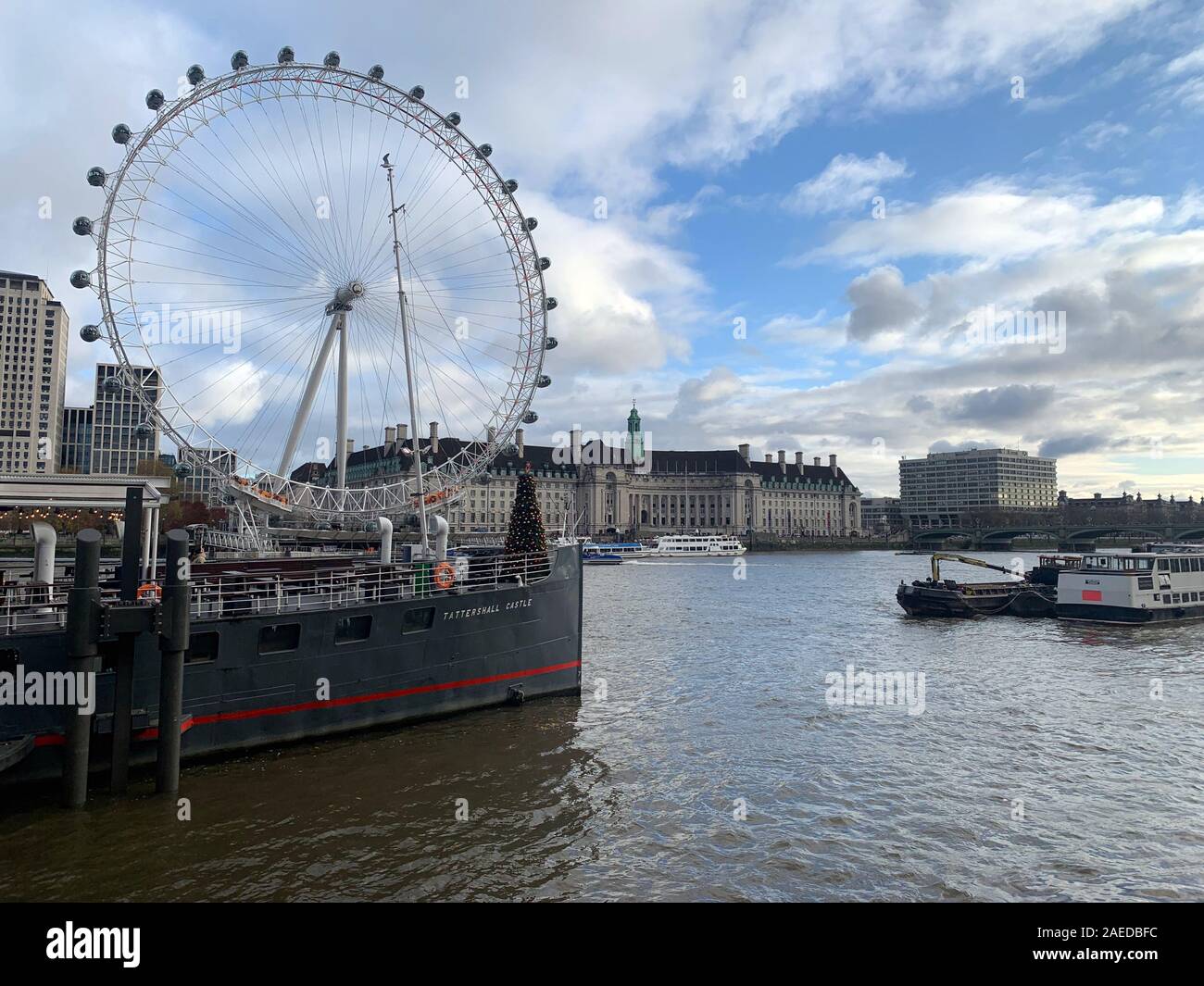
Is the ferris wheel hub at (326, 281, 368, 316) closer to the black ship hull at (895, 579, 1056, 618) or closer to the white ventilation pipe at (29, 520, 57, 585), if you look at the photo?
the white ventilation pipe at (29, 520, 57, 585)

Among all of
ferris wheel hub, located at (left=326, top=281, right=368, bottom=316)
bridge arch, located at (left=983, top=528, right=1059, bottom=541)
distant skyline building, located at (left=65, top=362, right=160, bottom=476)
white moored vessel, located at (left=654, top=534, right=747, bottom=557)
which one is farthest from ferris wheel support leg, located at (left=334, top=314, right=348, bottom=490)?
distant skyline building, located at (left=65, top=362, right=160, bottom=476)

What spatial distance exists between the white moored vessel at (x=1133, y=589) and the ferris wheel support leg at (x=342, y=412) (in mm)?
47286

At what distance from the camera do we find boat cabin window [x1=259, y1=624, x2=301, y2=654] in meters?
19.8

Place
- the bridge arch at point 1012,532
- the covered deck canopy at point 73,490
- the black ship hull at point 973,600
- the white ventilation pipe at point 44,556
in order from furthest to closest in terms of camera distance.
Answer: the bridge arch at point 1012,532 < the black ship hull at point 973,600 < the white ventilation pipe at point 44,556 < the covered deck canopy at point 73,490

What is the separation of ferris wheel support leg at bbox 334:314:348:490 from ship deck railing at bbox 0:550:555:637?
11.1 m

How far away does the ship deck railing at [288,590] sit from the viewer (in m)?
17.6

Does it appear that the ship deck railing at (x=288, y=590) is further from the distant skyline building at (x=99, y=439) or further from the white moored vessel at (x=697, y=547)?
the distant skyline building at (x=99, y=439)

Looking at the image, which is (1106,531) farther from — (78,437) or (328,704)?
(78,437)

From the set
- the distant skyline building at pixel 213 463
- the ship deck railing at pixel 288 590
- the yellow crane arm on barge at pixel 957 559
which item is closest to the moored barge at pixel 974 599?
the yellow crane arm on barge at pixel 957 559

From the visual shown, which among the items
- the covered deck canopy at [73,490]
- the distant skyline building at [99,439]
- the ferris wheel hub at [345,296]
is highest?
the distant skyline building at [99,439]
